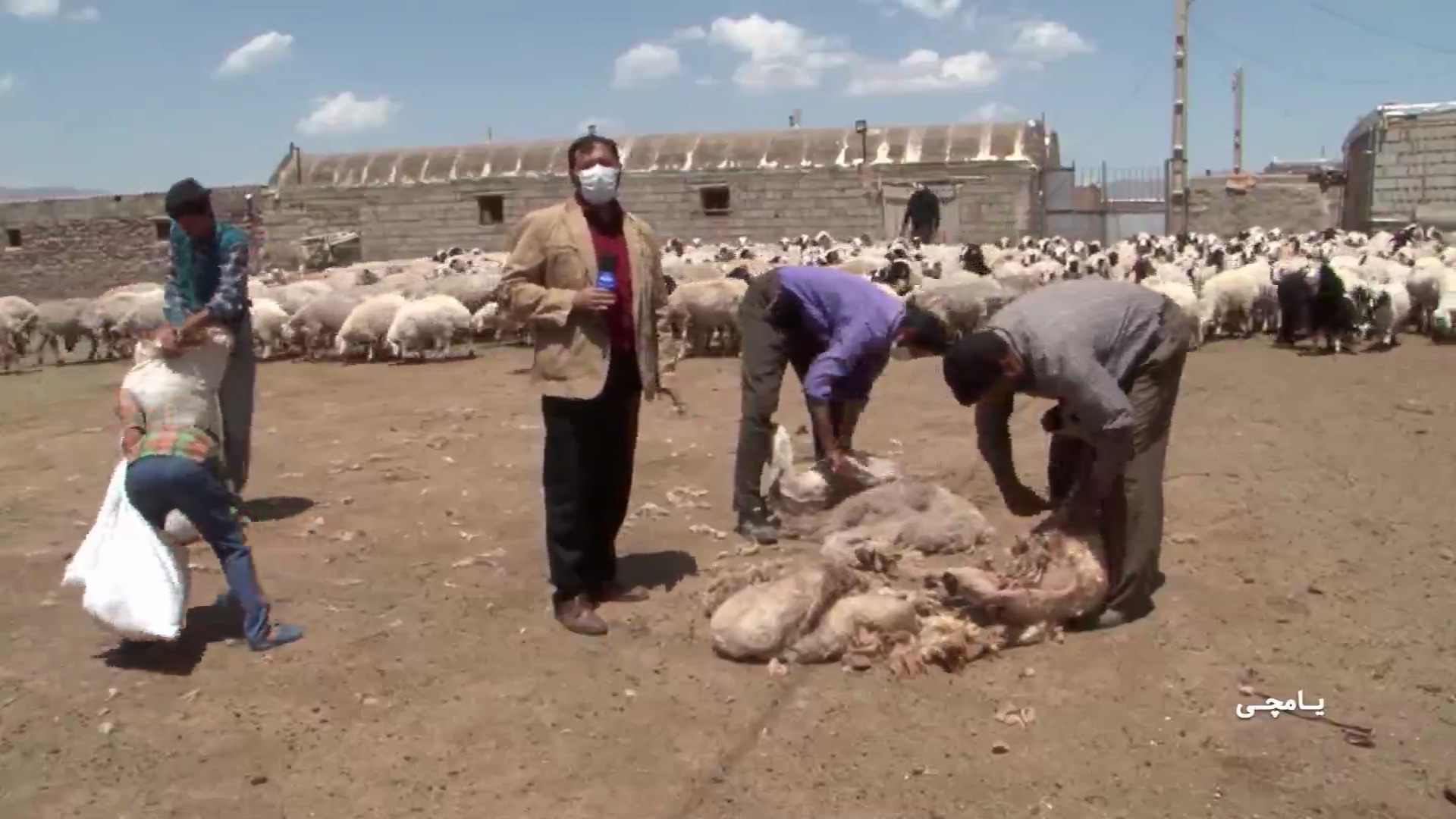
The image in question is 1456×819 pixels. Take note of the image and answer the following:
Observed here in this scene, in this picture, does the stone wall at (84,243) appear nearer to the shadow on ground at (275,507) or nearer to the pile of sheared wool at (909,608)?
the shadow on ground at (275,507)

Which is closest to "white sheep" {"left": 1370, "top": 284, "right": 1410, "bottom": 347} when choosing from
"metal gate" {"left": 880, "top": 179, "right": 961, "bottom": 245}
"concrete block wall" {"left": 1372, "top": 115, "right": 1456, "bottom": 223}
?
"concrete block wall" {"left": 1372, "top": 115, "right": 1456, "bottom": 223}

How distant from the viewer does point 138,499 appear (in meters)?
4.25

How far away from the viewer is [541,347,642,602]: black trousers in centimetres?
471

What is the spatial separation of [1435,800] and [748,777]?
6.27 feet

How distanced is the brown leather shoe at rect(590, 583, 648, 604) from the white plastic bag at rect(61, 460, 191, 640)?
1617 millimetres

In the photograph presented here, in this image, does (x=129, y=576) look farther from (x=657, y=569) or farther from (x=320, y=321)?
(x=320, y=321)

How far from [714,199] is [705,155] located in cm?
183

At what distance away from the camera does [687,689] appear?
4168 millimetres

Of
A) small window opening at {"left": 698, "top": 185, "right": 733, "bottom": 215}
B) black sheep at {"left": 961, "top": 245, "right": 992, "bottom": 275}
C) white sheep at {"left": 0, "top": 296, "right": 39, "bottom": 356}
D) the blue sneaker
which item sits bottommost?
the blue sneaker

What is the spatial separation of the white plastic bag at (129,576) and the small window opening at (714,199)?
78.1 feet

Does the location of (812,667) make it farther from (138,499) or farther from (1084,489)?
(138,499)

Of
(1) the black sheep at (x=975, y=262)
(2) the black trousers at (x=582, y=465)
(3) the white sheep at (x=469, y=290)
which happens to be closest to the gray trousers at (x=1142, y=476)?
(2) the black trousers at (x=582, y=465)

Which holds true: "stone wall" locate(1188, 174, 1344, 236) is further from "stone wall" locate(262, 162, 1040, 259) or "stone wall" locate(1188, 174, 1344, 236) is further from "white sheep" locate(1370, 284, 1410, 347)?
"white sheep" locate(1370, 284, 1410, 347)

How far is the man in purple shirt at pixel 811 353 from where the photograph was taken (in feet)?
18.1
